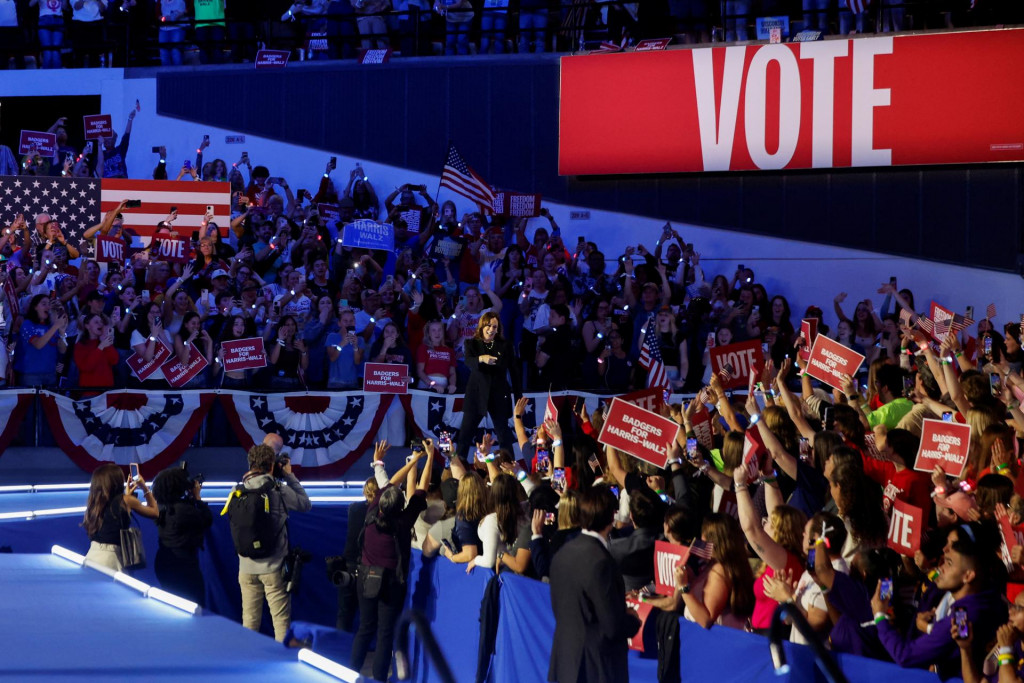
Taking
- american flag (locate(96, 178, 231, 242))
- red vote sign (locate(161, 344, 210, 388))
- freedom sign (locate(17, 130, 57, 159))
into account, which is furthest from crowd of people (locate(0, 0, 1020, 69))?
red vote sign (locate(161, 344, 210, 388))

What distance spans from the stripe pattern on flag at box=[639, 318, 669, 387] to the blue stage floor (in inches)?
272

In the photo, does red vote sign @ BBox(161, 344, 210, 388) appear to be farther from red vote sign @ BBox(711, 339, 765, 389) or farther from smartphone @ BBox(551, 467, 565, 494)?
smartphone @ BBox(551, 467, 565, 494)

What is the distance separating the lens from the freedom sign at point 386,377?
1485cm

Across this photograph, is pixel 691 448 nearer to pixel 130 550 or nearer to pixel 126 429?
pixel 130 550

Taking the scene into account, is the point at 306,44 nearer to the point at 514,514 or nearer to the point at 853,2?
the point at 853,2

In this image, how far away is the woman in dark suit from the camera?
11.7 meters

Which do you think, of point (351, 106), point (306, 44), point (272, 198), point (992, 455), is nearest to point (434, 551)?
point (992, 455)

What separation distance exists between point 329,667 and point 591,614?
1486 mm

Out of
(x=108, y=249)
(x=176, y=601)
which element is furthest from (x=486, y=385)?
(x=108, y=249)

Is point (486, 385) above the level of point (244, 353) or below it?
below

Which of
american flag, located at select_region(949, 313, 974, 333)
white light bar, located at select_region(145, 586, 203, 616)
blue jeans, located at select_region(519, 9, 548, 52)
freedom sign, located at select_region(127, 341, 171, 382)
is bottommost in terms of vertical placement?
white light bar, located at select_region(145, 586, 203, 616)

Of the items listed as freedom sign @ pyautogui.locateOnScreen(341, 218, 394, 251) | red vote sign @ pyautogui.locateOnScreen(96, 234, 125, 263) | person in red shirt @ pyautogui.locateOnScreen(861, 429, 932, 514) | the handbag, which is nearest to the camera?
person in red shirt @ pyautogui.locateOnScreen(861, 429, 932, 514)

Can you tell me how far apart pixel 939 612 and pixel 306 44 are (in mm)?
19183

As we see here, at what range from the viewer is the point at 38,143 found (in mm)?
20297
